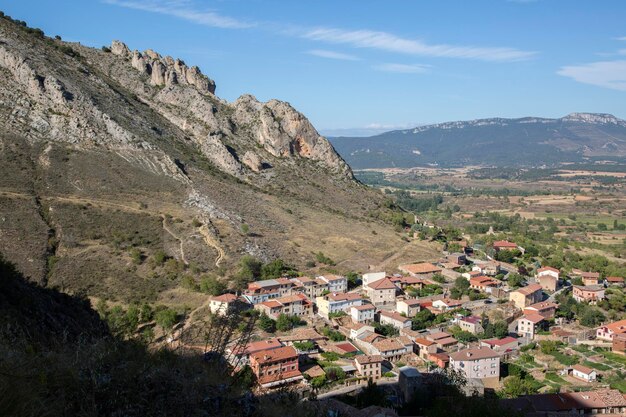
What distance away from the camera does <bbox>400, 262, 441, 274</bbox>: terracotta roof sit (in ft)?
135

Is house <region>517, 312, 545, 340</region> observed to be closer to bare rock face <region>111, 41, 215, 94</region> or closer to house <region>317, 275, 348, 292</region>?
house <region>317, 275, 348, 292</region>

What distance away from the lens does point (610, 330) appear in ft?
102

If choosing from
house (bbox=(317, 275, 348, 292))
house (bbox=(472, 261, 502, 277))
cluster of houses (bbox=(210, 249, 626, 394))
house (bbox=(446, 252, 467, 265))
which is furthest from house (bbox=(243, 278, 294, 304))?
house (bbox=(446, 252, 467, 265))

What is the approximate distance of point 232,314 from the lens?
6539 mm

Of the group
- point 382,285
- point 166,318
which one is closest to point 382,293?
point 382,285

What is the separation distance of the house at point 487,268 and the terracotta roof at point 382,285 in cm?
995

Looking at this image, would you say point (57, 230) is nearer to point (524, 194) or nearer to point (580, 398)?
point (580, 398)

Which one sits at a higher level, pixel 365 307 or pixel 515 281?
pixel 365 307

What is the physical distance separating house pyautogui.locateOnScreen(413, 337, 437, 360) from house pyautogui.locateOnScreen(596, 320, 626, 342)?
11164 millimetres

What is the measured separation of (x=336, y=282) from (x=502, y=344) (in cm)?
1175

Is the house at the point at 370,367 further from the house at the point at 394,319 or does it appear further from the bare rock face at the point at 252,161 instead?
the bare rock face at the point at 252,161

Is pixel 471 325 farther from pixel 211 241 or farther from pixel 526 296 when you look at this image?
pixel 211 241

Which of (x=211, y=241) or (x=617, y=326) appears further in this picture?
(x=211, y=241)

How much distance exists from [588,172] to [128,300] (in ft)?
645
